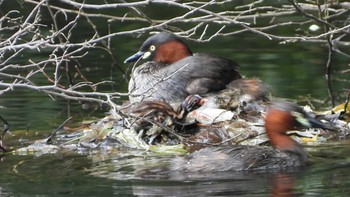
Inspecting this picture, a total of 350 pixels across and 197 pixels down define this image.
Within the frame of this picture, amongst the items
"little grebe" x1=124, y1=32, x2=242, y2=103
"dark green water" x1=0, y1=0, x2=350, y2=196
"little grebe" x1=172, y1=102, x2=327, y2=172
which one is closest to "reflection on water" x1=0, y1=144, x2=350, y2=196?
"dark green water" x1=0, y1=0, x2=350, y2=196

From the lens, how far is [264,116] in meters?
11.9

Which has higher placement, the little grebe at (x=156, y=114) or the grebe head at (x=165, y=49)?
the grebe head at (x=165, y=49)

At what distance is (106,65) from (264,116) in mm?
5155

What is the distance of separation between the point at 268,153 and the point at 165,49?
3.30m

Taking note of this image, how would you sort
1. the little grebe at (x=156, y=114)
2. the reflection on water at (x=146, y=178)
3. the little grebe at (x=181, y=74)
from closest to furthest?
1. the reflection on water at (x=146, y=178)
2. the little grebe at (x=156, y=114)
3. the little grebe at (x=181, y=74)

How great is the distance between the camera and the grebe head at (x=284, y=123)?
10852mm

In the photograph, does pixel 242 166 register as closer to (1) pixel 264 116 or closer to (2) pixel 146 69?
(1) pixel 264 116

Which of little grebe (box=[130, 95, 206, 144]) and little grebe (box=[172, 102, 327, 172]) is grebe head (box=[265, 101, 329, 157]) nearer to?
little grebe (box=[172, 102, 327, 172])

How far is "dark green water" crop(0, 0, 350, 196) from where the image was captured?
31.2ft

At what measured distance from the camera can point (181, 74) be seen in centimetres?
1279

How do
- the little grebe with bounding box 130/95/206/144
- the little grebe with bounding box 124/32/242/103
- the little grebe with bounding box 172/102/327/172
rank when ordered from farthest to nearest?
the little grebe with bounding box 124/32/242/103 < the little grebe with bounding box 130/95/206/144 < the little grebe with bounding box 172/102/327/172

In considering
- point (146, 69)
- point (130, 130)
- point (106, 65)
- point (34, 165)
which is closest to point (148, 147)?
point (130, 130)

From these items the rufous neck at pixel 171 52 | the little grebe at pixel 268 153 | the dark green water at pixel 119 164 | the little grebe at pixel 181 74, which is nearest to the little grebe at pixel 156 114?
the little grebe at pixel 181 74

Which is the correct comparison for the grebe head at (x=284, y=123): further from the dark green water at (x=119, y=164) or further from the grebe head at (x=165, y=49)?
the grebe head at (x=165, y=49)
